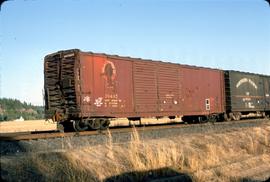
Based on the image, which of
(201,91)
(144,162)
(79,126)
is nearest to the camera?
(144,162)

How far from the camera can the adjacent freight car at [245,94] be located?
2758cm

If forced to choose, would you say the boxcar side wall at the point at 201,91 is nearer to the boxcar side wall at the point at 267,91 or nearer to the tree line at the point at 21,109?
the boxcar side wall at the point at 267,91

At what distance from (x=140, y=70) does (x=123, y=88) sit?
176 centimetres

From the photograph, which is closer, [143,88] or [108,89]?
[108,89]

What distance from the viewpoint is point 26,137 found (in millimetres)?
13828

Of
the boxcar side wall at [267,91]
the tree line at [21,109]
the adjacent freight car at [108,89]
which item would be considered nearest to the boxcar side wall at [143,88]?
the adjacent freight car at [108,89]

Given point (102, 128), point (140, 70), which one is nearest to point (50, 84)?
point (102, 128)

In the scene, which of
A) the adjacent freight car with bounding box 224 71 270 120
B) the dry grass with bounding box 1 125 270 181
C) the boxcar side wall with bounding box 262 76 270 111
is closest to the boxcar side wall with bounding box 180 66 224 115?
the adjacent freight car with bounding box 224 71 270 120

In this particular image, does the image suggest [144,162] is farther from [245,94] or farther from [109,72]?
[245,94]

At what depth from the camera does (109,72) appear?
18.5 m

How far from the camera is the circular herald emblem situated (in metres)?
18.3

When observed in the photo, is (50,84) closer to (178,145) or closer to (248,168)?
(178,145)

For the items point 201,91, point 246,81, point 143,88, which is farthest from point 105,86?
point 246,81

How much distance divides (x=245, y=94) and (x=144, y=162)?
66.6 feet
